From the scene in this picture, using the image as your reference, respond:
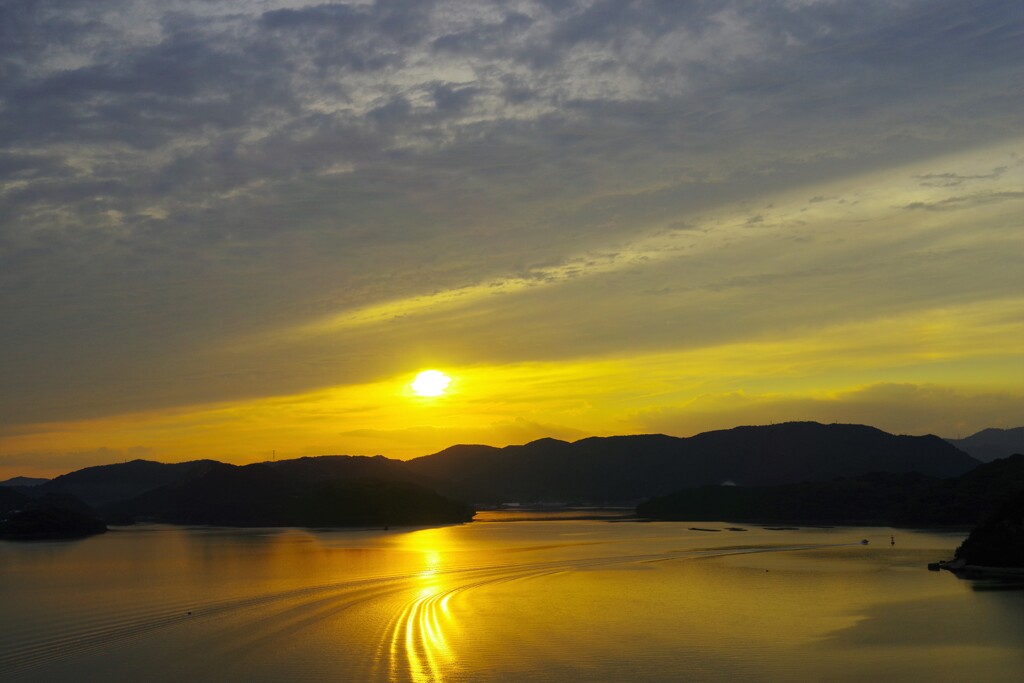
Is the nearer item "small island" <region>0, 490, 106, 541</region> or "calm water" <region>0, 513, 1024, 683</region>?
"calm water" <region>0, 513, 1024, 683</region>

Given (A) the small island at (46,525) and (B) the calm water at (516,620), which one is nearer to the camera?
(B) the calm water at (516,620)

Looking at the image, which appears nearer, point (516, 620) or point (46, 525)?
point (516, 620)

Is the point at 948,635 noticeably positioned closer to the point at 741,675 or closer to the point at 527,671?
the point at 741,675

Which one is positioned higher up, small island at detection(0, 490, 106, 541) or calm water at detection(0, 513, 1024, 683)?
small island at detection(0, 490, 106, 541)

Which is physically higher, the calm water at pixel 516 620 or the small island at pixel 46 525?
the small island at pixel 46 525

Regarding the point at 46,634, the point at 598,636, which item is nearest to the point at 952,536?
the point at 598,636

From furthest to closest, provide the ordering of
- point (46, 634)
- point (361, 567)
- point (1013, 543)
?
point (361, 567)
point (1013, 543)
point (46, 634)

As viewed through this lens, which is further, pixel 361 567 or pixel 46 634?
pixel 361 567

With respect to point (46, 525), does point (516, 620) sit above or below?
below
